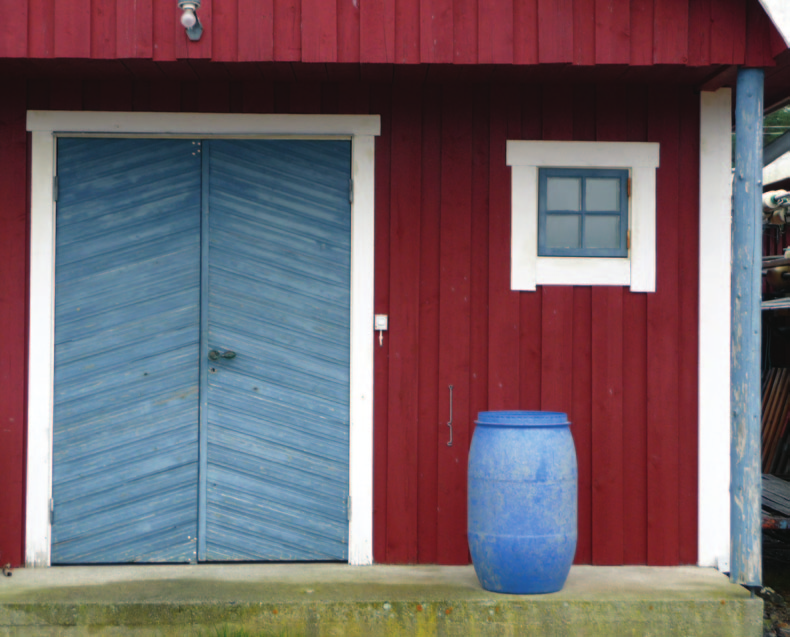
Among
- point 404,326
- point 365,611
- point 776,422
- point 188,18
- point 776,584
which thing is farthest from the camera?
point 776,422

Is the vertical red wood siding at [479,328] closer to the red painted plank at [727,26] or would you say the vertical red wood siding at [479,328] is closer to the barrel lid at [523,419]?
the barrel lid at [523,419]

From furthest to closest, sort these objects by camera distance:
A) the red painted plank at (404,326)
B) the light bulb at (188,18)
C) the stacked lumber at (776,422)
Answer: the stacked lumber at (776,422) < the red painted plank at (404,326) < the light bulb at (188,18)

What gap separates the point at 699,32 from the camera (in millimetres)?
4734

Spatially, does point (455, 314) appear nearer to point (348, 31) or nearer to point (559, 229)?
point (559, 229)

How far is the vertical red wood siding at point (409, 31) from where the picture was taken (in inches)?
182

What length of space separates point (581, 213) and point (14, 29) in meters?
3.26

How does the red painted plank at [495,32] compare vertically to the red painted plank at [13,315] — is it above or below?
above

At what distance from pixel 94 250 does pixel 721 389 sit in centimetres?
380

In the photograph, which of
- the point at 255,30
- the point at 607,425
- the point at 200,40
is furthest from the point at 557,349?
the point at 200,40

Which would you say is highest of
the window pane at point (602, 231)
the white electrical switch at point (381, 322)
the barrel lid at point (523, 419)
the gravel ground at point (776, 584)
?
the window pane at point (602, 231)

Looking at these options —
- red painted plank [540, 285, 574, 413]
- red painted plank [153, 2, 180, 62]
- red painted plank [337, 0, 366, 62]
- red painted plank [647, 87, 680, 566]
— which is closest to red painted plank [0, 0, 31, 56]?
red painted plank [153, 2, 180, 62]

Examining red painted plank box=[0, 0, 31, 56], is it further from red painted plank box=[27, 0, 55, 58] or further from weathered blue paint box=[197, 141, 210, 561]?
weathered blue paint box=[197, 141, 210, 561]

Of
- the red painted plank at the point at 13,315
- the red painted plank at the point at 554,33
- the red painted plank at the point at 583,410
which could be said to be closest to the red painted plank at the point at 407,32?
the red painted plank at the point at 554,33

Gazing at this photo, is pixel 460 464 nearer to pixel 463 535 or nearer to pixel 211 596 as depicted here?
pixel 463 535
